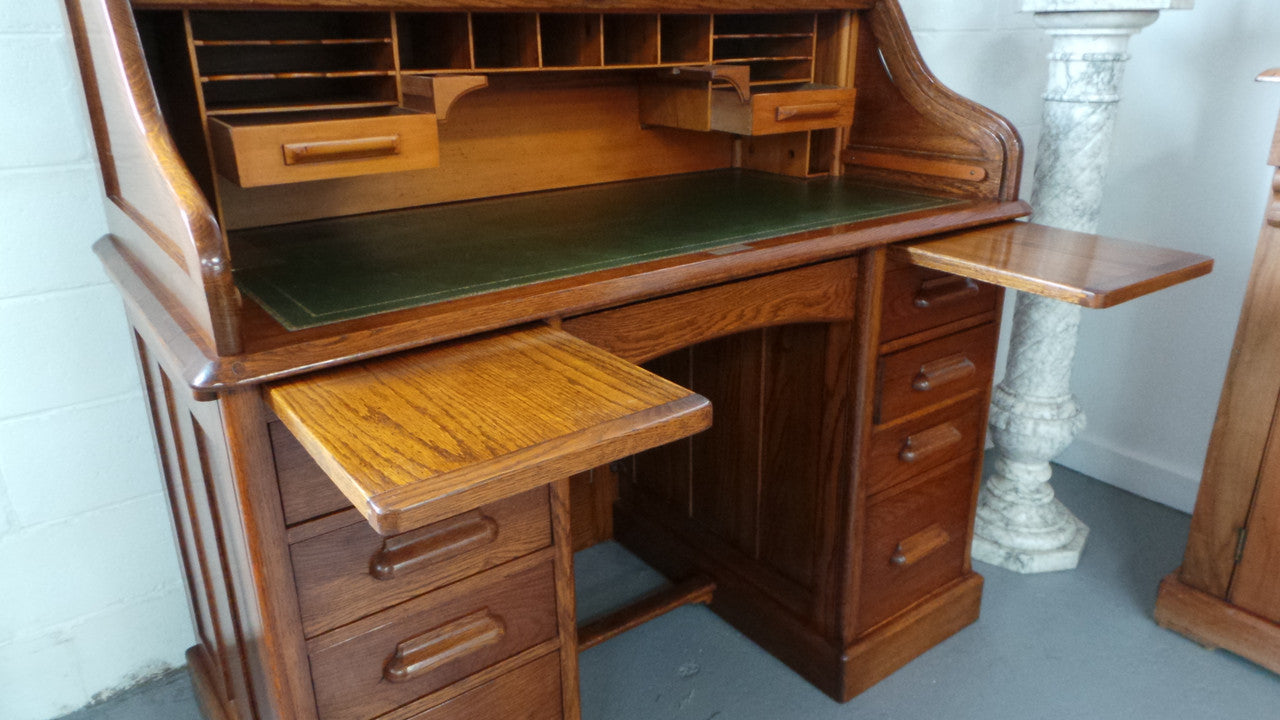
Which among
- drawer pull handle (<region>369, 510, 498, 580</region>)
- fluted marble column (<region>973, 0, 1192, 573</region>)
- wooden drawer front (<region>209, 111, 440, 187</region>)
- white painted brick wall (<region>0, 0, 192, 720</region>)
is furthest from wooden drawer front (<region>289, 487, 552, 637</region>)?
fluted marble column (<region>973, 0, 1192, 573</region>)

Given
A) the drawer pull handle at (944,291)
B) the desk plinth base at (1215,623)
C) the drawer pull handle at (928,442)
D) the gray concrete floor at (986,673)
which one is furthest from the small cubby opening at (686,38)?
the desk plinth base at (1215,623)

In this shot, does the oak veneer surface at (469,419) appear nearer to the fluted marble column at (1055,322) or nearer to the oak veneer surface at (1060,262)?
the oak veneer surface at (1060,262)

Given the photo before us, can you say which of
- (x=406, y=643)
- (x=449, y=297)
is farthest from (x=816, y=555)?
(x=449, y=297)

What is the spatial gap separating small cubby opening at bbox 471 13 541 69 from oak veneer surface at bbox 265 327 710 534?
0.67 meters

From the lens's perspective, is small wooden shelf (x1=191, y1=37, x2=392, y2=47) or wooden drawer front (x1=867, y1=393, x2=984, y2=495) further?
wooden drawer front (x1=867, y1=393, x2=984, y2=495)

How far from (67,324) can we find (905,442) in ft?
5.46

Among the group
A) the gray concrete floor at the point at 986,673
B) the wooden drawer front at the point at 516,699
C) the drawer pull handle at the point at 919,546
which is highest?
the wooden drawer front at the point at 516,699

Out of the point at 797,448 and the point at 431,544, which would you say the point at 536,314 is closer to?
the point at 431,544

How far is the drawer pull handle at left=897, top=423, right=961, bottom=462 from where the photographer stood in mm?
1888

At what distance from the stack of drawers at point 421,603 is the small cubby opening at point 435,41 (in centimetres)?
74

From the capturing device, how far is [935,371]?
6.08 feet

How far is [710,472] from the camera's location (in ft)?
7.37

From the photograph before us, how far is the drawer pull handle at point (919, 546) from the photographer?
198cm

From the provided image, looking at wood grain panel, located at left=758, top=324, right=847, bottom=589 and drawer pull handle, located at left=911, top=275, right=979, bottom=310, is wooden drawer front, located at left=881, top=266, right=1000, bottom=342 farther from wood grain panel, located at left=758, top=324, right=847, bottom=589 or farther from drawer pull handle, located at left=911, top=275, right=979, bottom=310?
wood grain panel, located at left=758, top=324, right=847, bottom=589
